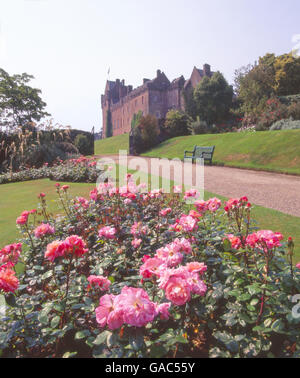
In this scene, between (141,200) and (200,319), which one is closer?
(200,319)


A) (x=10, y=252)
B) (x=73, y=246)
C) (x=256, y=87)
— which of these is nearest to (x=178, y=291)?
(x=73, y=246)

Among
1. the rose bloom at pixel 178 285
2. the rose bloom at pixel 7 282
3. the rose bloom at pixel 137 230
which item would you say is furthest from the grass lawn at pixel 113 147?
the rose bloom at pixel 178 285

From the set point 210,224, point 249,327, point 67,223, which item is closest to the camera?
point 249,327

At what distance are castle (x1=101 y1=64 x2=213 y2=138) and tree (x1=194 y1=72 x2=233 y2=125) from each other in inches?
283

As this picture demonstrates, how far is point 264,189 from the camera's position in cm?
675

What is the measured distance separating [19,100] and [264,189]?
2933 cm

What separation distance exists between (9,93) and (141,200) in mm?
29958

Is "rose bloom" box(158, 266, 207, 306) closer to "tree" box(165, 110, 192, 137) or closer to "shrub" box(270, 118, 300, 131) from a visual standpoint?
"shrub" box(270, 118, 300, 131)

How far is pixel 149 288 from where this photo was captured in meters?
2.00

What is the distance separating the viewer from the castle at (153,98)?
43.2 m

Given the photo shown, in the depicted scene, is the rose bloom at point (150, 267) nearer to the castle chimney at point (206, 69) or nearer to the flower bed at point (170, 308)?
the flower bed at point (170, 308)
